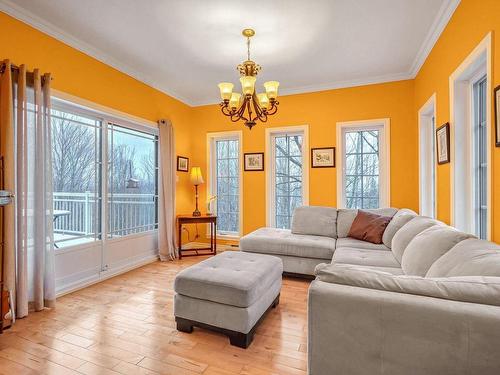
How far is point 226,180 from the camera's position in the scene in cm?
501

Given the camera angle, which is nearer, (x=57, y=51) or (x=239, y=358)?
(x=239, y=358)

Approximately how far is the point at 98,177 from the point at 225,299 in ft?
8.10

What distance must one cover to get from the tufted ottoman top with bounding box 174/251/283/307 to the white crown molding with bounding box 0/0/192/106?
2.75 meters

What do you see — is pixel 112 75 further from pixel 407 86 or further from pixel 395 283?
pixel 407 86

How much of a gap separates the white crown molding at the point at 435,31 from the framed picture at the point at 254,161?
2.50 metres

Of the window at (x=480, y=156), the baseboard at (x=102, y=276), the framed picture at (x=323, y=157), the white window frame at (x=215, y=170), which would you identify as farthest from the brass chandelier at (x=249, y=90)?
the baseboard at (x=102, y=276)

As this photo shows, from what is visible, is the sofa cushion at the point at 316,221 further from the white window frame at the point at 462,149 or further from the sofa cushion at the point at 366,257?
the white window frame at the point at 462,149

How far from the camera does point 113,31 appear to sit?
A: 2787 millimetres

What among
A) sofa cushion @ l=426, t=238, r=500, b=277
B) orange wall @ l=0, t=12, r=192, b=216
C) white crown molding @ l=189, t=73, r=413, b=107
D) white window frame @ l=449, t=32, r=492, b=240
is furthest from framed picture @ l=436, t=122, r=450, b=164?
orange wall @ l=0, t=12, r=192, b=216

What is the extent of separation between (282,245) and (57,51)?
10.8ft

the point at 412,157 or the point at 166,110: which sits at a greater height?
the point at 166,110

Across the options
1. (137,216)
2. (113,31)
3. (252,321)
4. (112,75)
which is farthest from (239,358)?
(112,75)

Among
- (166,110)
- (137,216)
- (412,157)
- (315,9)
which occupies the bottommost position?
(137,216)

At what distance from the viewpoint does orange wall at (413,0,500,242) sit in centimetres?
174
